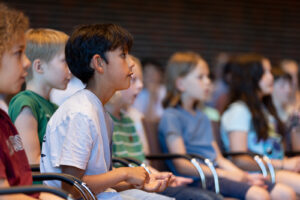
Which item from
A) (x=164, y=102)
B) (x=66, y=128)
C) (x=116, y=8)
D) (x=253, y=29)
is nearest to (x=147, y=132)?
(x=164, y=102)

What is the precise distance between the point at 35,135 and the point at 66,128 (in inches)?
16.1

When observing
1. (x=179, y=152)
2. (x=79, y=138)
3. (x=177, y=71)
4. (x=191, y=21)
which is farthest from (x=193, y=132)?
(x=191, y=21)

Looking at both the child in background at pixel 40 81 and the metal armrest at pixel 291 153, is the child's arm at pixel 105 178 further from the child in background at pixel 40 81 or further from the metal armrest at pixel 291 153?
the metal armrest at pixel 291 153

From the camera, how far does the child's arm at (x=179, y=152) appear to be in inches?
126

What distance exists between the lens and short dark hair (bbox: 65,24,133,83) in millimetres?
2053

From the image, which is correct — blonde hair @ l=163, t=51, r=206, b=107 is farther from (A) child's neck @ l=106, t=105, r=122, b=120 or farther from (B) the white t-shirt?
(B) the white t-shirt

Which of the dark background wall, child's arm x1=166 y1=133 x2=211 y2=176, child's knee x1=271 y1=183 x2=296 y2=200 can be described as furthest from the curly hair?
the dark background wall

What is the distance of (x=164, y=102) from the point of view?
11.9 ft

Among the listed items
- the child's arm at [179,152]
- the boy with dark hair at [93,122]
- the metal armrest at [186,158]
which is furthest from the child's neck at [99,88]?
the child's arm at [179,152]

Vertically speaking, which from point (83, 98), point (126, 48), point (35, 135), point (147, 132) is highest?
point (126, 48)

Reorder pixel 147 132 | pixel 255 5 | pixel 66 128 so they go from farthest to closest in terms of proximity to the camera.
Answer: pixel 255 5, pixel 147 132, pixel 66 128

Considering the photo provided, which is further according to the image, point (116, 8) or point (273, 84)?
point (116, 8)

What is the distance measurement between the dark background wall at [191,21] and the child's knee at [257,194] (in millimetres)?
3787

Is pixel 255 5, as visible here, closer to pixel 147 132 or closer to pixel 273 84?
pixel 273 84
